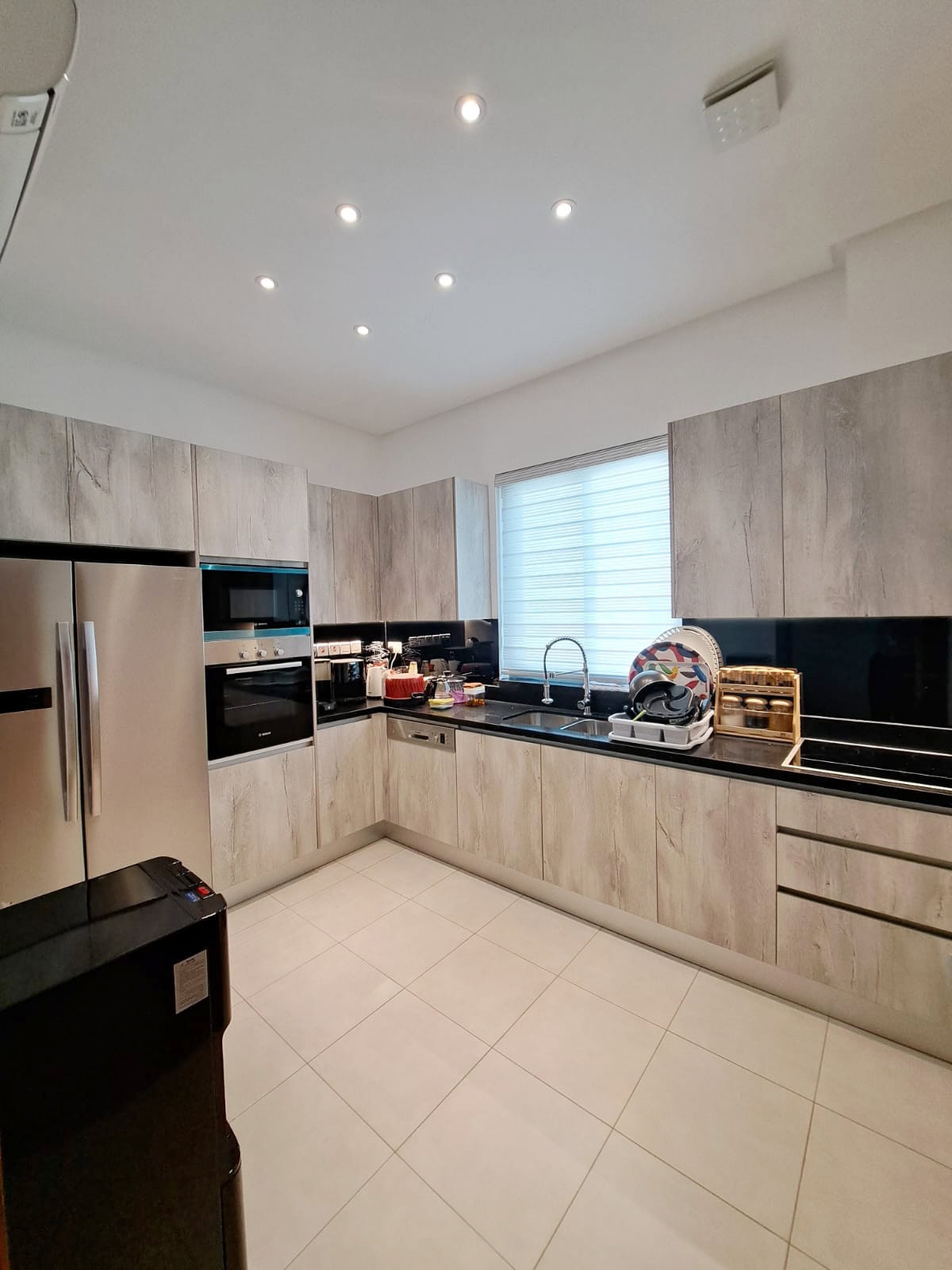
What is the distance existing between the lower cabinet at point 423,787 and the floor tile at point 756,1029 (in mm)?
1328

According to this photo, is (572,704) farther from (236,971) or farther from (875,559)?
(236,971)

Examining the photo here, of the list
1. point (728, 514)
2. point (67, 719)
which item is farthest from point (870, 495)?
point (67, 719)

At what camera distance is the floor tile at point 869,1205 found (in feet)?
3.72

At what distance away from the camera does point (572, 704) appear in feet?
9.62

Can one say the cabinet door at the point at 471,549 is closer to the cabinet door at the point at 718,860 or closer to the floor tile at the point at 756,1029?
the cabinet door at the point at 718,860

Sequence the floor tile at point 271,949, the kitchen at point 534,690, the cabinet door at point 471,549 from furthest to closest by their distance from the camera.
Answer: the cabinet door at point 471,549, the floor tile at point 271,949, the kitchen at point 534,690

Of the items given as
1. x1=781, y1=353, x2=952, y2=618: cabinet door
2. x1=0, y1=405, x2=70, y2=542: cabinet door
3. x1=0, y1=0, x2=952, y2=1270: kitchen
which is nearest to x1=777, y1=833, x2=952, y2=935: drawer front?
x1=0, y1=0, x2=952, y2=1270: kitchen

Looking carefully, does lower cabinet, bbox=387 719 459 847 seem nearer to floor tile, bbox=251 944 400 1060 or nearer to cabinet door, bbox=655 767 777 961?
floor tile, bbox=251 944 400 1060

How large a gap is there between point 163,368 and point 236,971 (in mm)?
3015

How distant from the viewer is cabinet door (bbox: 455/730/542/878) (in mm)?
2414

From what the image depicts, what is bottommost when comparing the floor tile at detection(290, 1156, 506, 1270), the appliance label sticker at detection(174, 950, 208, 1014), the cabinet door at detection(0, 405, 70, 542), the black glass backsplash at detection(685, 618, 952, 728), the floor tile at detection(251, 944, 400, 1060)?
the floor tile at detection(290, 1156, 506, 1270)

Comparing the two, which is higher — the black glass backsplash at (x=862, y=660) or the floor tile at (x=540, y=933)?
the black glass backsplash at (x=862, y=660)

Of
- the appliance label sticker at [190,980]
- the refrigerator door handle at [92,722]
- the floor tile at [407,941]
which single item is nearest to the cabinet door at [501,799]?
the floor tile at [407,941]

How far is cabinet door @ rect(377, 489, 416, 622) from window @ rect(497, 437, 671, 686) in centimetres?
59
